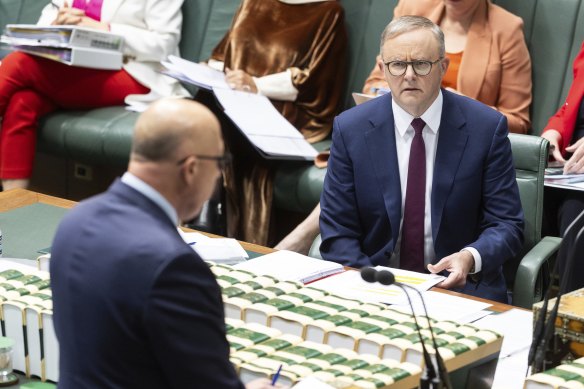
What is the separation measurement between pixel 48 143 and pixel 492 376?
3303mm

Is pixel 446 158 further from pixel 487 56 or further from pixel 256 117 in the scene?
pixel 256 117

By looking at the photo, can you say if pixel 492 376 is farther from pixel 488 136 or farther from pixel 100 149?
pixel 100 149

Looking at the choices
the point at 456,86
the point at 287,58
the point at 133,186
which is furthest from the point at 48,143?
the point at 133,186

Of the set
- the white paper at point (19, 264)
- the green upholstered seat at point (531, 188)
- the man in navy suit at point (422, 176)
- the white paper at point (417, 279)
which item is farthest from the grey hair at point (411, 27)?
the white paper at point (19, 264)

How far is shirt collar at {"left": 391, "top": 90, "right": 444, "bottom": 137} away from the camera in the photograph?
9.27 ft

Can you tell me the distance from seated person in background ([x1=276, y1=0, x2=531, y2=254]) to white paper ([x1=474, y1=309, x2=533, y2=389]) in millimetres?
1801

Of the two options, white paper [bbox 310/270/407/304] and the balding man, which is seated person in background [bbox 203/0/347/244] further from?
the balding man

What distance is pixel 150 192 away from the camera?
143cm

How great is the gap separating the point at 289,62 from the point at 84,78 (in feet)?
3.12

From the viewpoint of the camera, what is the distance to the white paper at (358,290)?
2246 mm

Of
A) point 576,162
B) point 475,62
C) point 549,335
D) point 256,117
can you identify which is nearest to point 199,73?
point 256,117

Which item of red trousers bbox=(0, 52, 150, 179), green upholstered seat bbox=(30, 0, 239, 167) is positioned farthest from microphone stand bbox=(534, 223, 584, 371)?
red trousers bbox=(0, 52, 150, 179)

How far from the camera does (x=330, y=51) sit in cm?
450

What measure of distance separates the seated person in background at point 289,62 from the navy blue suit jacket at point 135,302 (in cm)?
283
